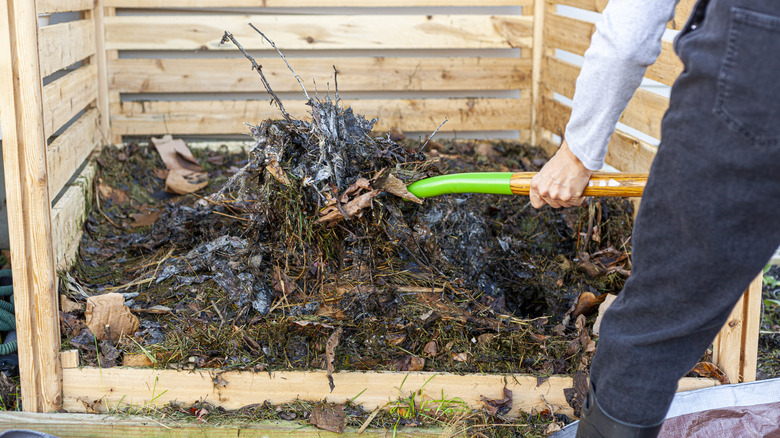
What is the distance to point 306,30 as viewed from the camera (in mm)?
4246

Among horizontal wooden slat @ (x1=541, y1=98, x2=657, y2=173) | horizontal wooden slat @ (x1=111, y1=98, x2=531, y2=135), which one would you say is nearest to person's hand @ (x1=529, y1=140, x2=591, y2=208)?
horizontal wooden slat @ (x1=541, y1=98, x2=657, y2=173)

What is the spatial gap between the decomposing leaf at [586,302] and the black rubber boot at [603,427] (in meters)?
0.98

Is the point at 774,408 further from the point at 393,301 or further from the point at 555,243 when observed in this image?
the point at 393,301

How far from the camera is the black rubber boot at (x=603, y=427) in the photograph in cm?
145

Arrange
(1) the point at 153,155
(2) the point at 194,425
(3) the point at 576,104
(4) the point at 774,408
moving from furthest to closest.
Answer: (1) the point at 153,155
(4) the point at 774,408
(2) the point at 194,425
(3) the point at 576,104

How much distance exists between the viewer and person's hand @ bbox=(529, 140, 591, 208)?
65.3 inches

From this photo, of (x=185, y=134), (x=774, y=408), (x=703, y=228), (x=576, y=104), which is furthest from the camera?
(x=185, y=134)

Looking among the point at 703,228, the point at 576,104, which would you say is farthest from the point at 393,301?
the point at 703,228

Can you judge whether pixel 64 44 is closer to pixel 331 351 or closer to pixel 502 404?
pixel 331 351

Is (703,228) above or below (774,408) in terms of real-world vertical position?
above

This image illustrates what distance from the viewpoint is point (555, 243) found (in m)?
2.98

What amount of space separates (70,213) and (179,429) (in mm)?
1306

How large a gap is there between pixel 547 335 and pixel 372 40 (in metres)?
2.59

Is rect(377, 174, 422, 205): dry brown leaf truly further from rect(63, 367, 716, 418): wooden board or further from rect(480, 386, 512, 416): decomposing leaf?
rect(480, 386, 512, 416): decomposing leaf
